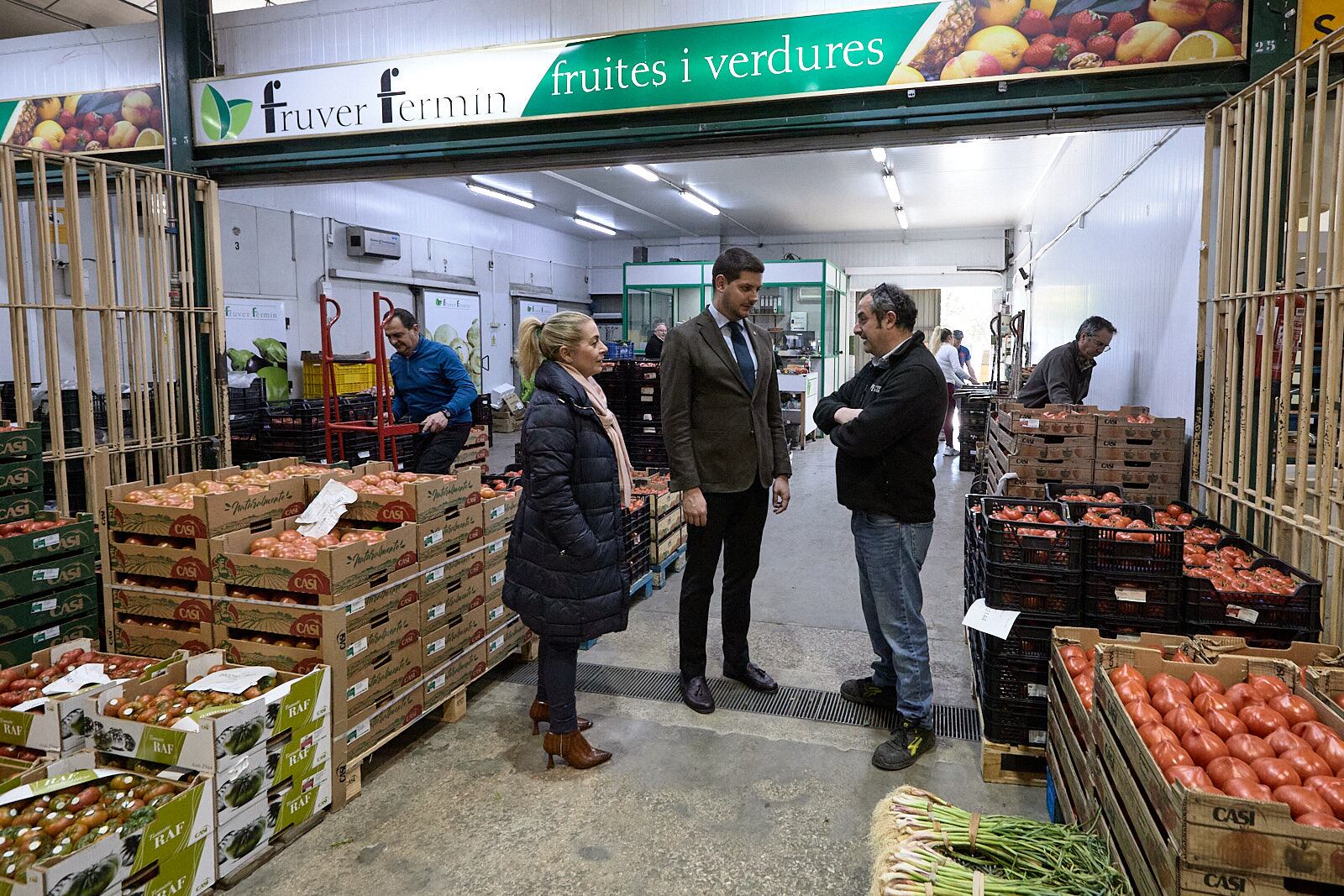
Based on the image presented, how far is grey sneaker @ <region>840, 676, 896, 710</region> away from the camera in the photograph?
3727 mm

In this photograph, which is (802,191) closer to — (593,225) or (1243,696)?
(593,225)

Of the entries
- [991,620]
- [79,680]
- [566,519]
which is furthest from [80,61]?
[991,620]

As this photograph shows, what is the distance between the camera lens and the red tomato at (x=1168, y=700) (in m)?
2.17

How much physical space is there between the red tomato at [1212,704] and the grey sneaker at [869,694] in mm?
1610

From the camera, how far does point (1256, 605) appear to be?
9.73ft

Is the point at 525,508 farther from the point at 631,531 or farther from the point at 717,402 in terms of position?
the point at 631,531

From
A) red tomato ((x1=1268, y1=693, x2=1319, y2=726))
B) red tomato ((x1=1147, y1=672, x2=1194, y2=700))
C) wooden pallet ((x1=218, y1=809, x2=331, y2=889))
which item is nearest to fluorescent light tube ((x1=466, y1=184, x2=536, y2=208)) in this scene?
wooden pallet ((x1=218, y1=809, x2=331, y2=889))

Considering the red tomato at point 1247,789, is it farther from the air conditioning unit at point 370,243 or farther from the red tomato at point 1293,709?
the air conditioning unit at point 370,243

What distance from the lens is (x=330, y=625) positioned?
291 cm

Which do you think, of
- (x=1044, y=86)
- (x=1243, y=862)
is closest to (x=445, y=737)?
(x=1243, y=862)

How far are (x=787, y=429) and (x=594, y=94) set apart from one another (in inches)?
327

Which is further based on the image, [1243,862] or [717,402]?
[717,402]

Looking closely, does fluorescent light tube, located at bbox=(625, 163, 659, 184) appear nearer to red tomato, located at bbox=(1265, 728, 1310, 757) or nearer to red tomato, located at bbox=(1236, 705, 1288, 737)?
red tomato, located at bbox=(1236, 705, 1288, 737)

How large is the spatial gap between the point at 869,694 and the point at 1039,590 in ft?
3.23
